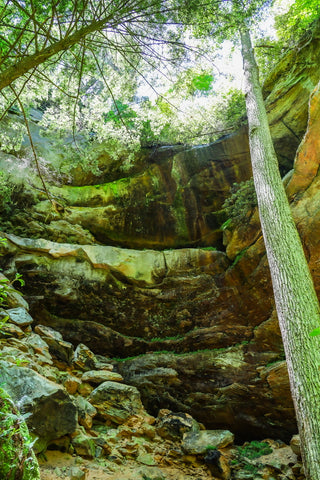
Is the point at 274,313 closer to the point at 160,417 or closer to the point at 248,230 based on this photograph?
the point at 248,230

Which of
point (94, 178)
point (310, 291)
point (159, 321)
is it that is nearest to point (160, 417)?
point (159, 321)

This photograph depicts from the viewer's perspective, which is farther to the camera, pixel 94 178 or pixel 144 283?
pixel 94 178

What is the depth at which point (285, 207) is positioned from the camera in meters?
4.89

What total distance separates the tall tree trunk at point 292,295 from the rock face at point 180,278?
1449 mm

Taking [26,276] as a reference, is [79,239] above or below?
above

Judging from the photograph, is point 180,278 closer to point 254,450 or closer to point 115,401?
point 115,401

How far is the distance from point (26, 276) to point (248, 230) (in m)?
6.55

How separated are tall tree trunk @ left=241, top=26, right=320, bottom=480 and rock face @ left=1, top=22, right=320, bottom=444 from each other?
1.45m

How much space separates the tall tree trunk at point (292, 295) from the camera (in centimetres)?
322

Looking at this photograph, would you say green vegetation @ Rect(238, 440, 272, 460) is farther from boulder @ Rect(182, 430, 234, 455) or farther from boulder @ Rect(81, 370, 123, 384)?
boulder @ Rect(81, 370, 123, 384)

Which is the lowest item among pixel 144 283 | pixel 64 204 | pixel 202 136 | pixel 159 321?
pixel 159 321

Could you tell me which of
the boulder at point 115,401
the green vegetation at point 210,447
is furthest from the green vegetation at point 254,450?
the boulder at point 115,401

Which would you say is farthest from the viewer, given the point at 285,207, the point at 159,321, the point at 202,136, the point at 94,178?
the point at 94,178

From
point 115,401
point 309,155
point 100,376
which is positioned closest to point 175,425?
point 115,401
